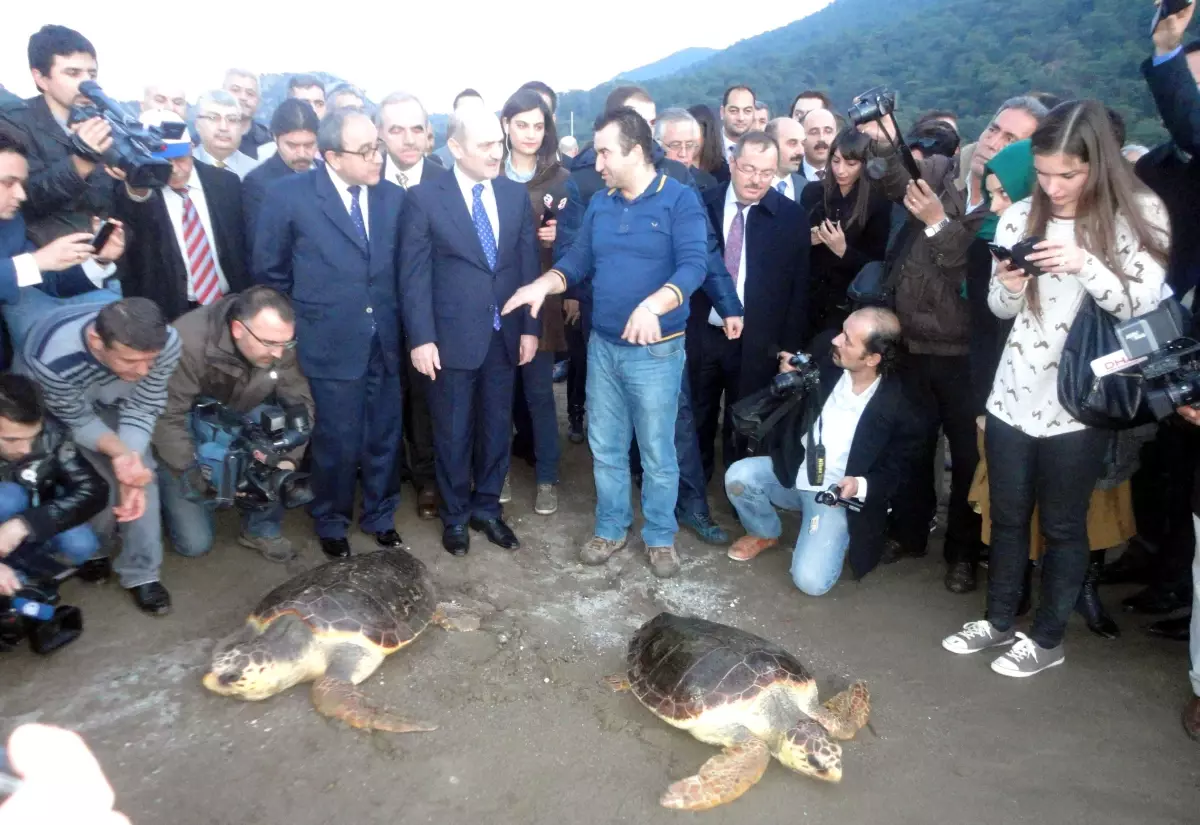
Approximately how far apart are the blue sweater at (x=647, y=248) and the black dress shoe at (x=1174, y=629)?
2285 millimetres

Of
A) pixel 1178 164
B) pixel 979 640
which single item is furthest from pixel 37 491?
pixel 1178 164

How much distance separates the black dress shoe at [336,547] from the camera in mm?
3396

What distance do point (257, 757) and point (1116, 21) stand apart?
24.8 m

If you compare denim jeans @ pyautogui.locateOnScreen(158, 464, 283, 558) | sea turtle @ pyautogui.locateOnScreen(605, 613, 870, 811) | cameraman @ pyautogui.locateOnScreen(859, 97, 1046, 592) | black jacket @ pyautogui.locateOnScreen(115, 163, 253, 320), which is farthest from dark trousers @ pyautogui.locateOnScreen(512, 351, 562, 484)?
cameraman @ pyautogui.locateOnScreen(859, 97, 1046, 592)

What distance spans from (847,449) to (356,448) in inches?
87.1

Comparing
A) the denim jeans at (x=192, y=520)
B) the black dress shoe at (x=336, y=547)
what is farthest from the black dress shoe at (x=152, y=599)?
the black dress shoe at (x=336, y=547)

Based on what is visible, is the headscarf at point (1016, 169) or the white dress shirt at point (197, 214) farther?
the white dress shirt at point (197, 214)

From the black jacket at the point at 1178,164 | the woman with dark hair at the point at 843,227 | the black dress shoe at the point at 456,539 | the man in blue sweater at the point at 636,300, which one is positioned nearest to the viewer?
the black jacket at the point at 1178,164

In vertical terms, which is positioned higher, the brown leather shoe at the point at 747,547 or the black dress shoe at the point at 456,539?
the black dress shoe at the point at 456,539

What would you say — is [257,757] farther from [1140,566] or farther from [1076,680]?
[1140,566]

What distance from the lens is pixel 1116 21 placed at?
1914cm

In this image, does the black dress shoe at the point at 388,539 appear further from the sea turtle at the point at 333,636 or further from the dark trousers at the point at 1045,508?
the dark trousers at the point at 1045,508

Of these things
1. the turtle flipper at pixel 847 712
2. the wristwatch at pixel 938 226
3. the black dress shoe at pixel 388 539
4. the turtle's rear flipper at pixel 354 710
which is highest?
the wristwatch at pixel 938 226

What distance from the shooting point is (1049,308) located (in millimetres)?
2523
